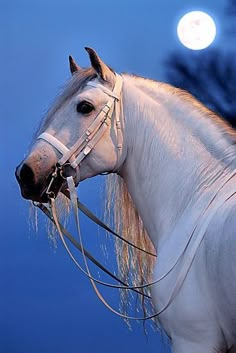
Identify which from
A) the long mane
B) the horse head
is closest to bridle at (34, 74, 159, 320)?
the horse head

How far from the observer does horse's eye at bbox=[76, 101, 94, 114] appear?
1.71 metres

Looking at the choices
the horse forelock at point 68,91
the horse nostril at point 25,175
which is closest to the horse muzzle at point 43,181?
the horse nostril at point 25,175

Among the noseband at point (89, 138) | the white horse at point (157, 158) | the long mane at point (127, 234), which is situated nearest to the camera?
the white horse at point (157, 158)

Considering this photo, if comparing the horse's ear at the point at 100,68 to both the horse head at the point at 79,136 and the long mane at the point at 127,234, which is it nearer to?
the horse head at the point at 79,136

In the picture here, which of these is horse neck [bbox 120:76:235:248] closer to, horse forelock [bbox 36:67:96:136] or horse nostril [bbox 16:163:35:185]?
horse forelock [bbox 36:67:96:136]

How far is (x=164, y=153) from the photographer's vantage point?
1697 millimetres

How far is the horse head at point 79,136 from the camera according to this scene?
1696 millimetres

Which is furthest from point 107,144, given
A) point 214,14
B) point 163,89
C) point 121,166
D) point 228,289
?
point 214,14

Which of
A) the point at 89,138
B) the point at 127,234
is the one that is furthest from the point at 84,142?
the point at 127,234

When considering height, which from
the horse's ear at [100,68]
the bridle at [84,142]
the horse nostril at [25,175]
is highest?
the horse's ear at [100,68]

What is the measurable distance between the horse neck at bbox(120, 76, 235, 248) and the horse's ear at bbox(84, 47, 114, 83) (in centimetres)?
5

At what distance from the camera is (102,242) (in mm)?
2445

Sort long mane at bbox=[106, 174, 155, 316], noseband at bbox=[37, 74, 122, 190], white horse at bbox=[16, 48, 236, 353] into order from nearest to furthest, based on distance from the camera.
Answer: white horse at bbox=[16, 48, 236, 353] → noseband at bbox=[37, 74, 122, 190] → long mane at bbox=[106, 174, 155, 316]

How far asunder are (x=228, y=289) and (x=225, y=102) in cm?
111
